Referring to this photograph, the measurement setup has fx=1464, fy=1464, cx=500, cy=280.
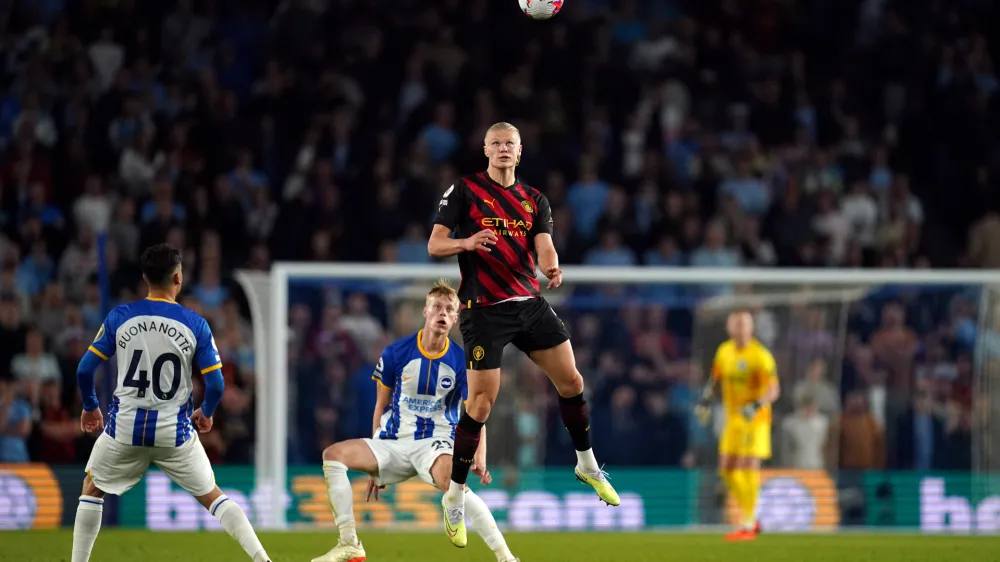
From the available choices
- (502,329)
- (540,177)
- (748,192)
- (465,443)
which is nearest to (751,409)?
(540,177)

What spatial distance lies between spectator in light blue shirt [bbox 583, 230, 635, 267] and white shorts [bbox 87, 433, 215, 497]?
10206 millimetres

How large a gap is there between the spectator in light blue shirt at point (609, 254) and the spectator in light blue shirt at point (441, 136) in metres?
2.57

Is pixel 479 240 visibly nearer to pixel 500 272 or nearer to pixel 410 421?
pixel 500 272

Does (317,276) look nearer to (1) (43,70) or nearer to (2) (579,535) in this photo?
(2) (579,535)

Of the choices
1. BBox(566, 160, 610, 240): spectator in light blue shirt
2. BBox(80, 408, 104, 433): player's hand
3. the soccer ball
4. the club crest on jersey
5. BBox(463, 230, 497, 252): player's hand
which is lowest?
BBox(80, 408, 104, 433): player's hand

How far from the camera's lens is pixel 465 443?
27.7ft

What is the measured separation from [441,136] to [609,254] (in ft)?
9.90

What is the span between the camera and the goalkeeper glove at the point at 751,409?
44.4ft

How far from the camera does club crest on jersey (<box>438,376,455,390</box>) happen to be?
9.44m

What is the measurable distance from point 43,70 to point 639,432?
9.13 m

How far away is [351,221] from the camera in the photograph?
18.1 metres

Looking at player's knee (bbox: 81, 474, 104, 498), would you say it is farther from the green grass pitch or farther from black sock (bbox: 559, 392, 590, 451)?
black sock (bbox: 559, 392, 590, 451)

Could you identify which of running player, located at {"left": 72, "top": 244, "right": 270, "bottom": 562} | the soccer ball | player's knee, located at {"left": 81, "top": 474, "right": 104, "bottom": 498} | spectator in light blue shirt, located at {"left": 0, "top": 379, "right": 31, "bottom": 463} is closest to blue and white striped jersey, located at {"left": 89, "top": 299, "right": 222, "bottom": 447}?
running player, located at {"left": 72, "top": 244, "right": 270, "bottom": 562}

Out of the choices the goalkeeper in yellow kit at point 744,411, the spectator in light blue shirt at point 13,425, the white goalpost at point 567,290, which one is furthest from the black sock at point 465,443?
the spectator in light blue shirt at point 13,425
